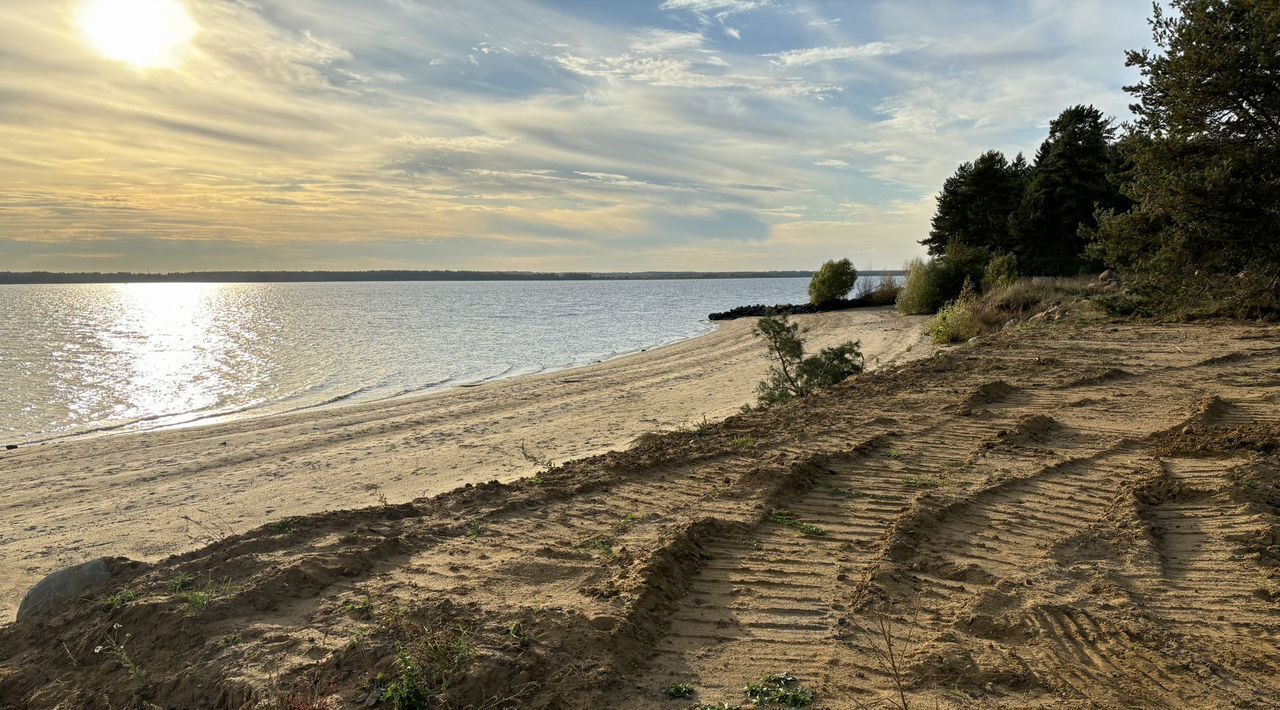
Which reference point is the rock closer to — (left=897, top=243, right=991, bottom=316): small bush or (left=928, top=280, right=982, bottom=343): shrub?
(left=928, top=280, right=982, bottom=343): shrub

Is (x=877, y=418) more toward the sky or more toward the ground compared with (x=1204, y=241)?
more toward the ground

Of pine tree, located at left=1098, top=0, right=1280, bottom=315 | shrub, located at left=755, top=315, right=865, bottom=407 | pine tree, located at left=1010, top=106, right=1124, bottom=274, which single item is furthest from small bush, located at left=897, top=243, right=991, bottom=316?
shrub, located at left=755, top=315, right=865, bottom=407

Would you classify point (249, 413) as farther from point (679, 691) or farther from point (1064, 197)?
point (1064, 197)

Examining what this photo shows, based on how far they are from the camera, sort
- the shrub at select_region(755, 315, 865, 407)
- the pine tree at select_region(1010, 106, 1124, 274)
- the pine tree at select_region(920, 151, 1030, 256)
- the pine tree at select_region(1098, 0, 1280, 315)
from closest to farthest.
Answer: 1. the pine tree at select_region(1098, 0, 1280, 315)
2. the shrub at select_region(755, 315, 865, 407)
3. the pine tree at select_region(1010, 106, 1124, 274)
4. the pine tree at select_region(920, 151, 1030, 256)

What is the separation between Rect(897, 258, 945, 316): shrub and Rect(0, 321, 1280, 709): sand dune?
26.0m

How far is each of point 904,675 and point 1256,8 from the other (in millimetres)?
11987

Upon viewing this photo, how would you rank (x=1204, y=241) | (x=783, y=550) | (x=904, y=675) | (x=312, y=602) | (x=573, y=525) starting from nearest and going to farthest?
(x=904, y=675) < (x=312, y=602) < (x=783, y=550) < (x=573, y=525) < (x=1204, y=241)

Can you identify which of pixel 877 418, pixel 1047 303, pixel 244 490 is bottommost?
pixel 244 490

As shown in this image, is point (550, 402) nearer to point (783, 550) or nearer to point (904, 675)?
point (783, 550)

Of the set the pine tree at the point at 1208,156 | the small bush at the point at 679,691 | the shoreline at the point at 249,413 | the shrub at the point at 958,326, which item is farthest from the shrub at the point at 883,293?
the small bush at the point at 679,691

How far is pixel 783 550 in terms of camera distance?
5.20 metres

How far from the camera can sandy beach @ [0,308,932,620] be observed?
8.64 m

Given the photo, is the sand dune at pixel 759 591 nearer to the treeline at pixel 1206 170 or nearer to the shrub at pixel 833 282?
the treeline at pixel 1206 170

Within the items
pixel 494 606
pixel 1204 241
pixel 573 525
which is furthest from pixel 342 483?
pixel 1204 241
